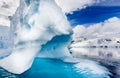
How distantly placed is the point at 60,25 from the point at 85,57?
0.43 m

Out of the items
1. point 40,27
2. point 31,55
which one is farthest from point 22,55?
point 40,27

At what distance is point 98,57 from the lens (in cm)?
386

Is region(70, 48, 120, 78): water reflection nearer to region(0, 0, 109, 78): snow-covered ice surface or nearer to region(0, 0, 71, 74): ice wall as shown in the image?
region(0, 0, 109, 78): snow-covered ice surface

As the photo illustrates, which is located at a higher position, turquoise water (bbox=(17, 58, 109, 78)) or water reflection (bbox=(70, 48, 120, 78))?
water reflection (bbox=(70, 48, 120, 78))

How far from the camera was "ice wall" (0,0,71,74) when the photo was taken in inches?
148

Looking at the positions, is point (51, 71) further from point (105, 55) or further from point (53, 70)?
point (105, 55)

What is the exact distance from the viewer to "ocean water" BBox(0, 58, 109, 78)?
380 centimetres

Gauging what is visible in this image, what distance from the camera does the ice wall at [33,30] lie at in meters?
3.76

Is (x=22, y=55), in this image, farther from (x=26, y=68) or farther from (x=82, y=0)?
(x=82, y=0)

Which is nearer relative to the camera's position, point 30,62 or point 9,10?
point 30,62

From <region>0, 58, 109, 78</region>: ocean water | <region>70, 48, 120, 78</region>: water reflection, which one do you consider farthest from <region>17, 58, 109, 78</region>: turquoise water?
<region>70, 48, 120, 78</region>: water reflection

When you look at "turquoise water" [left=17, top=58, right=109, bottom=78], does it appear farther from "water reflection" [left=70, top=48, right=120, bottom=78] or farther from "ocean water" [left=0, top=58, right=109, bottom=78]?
"water reflection" [left=70, top=48, right=120, bottom=78]

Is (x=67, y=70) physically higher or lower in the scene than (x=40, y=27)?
lower

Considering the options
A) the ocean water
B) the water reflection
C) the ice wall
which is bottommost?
the ocean water
